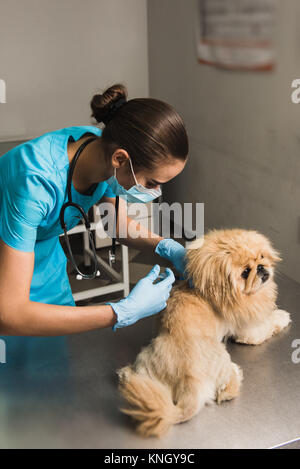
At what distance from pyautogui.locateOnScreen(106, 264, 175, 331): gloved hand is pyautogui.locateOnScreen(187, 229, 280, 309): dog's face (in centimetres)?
10

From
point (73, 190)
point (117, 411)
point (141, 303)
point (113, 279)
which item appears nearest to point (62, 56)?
point (113, 279)

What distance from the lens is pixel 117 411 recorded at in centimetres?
111

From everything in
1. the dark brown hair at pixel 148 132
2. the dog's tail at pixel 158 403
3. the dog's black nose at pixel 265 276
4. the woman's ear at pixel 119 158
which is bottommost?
the dog's tail at pixel 158 403

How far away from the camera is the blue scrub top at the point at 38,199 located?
1.18 m

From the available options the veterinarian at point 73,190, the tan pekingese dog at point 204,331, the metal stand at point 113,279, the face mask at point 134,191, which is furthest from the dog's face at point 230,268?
the metal stand at point 113,279

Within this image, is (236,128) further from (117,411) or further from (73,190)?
(117,411)

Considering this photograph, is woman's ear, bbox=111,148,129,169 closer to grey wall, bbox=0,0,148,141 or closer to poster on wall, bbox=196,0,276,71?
poster on wall, bbox=196,0,276,71

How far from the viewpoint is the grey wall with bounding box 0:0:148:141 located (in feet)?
10.8

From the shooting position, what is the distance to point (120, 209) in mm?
1628

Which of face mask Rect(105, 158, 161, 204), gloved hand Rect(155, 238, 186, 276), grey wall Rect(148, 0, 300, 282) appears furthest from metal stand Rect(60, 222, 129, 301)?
face mask Rect(105, 158, 161, 204)

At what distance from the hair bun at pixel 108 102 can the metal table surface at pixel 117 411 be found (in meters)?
0.66

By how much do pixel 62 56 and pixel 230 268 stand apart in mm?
2759

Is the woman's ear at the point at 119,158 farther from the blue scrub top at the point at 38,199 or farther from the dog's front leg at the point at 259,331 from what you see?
the dog's front leg at the point at 259,331

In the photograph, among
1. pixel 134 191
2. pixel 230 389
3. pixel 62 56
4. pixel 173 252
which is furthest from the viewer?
pixel 62 56
